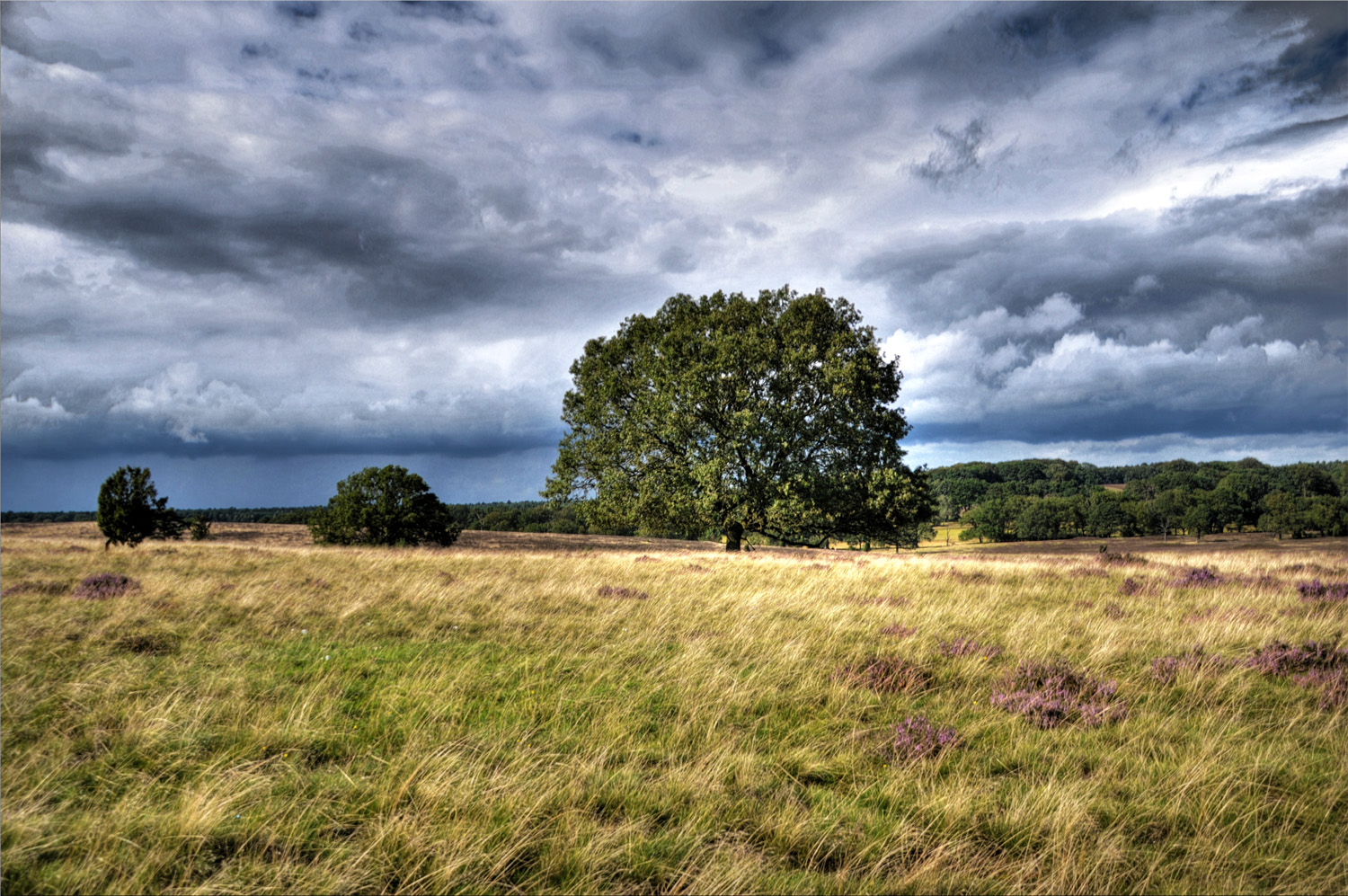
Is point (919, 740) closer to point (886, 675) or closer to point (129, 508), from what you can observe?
point (886, 675)

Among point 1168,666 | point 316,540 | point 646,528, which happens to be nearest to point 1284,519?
point 646,528

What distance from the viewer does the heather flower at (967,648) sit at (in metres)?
7.85

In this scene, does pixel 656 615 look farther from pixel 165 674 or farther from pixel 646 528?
pixel 646 528

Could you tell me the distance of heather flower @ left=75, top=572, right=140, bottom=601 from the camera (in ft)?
33.8

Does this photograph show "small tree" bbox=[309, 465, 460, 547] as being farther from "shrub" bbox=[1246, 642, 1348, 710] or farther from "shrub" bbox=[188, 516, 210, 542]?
"shrub" bbox=[1246, 642, 1348, 710]

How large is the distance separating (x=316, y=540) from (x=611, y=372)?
2153cm

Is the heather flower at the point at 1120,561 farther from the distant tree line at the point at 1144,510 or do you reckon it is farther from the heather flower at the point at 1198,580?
the distant tree line at the point at 1144,510

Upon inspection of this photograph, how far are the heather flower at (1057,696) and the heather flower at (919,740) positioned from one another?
120 centimetres

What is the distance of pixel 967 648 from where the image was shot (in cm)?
811

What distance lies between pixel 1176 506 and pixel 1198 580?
130946 millimetres

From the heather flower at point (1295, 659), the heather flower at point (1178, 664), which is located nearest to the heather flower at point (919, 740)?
the heather flower at point (1178, 664)

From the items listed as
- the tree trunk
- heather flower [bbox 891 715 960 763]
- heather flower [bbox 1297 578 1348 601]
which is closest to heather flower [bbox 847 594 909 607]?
heather flower [bbox 891 715 960 763]

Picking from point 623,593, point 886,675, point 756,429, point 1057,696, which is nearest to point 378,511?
point 756,429

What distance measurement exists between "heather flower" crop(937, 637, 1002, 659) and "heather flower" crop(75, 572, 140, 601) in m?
13.7
